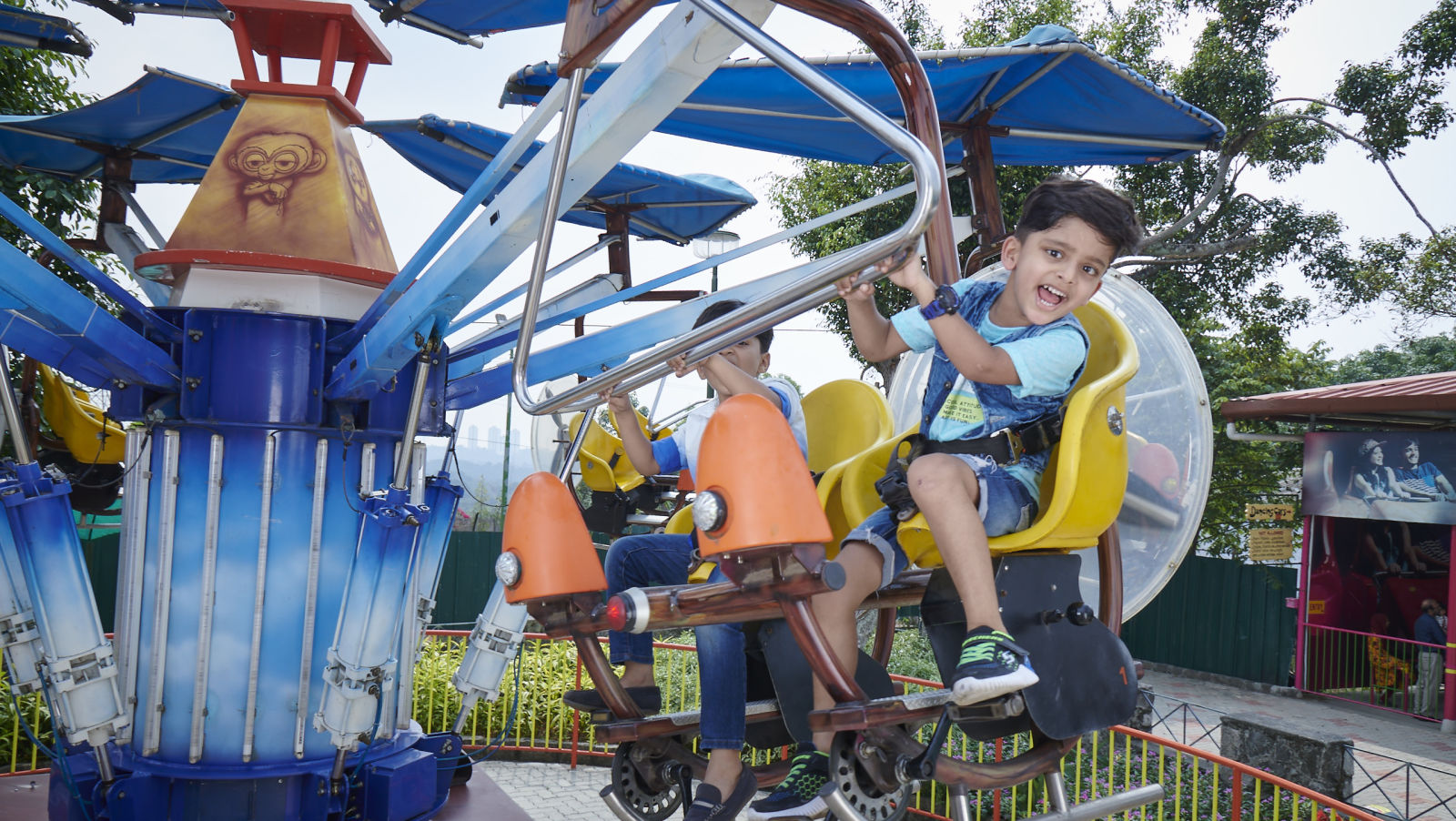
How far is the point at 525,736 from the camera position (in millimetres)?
7219

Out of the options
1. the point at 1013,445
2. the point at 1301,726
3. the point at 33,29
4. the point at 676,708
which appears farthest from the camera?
the point at 1301,726

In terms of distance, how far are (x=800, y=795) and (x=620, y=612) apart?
0.57 m

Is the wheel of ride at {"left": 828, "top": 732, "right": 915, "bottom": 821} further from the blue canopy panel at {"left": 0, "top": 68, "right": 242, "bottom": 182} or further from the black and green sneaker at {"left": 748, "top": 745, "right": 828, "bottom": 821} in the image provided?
the blue canopy panel at {"left": 0, "top": 68, "right": 242, "bottom": 182}

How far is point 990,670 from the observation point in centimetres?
192

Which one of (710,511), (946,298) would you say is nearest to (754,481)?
(710,511)

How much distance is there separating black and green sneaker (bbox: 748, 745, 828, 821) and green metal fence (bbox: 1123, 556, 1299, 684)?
11339mm

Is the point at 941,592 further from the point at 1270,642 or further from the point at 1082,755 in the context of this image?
the point at 1270,642

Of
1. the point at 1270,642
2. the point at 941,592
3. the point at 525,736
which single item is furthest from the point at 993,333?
the point at 1270,642

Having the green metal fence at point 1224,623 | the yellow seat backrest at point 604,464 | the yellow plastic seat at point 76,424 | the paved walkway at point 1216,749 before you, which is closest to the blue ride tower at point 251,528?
the paved walkway at point 1216,749

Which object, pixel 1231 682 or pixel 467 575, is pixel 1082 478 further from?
pixel 1231 682

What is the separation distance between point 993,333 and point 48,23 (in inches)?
149

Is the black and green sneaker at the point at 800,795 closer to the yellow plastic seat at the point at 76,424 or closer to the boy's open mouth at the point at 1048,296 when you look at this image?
the boy's open mouth at the point at 1048,296

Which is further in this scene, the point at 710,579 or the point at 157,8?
the point at 157,8

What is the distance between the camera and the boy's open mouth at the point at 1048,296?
2201 mm
